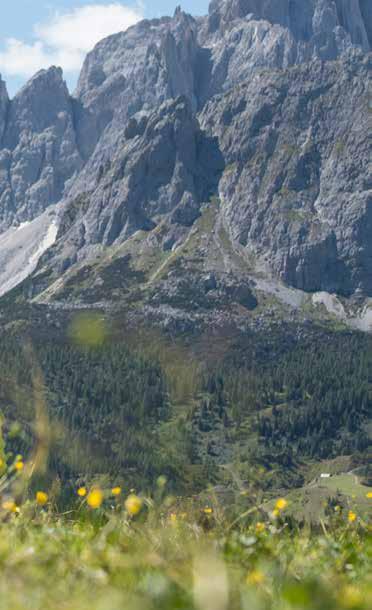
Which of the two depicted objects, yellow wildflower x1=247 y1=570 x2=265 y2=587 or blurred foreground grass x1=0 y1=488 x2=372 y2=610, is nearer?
blurred foreground grass x1=0 y1=488 x2=372 y2=610

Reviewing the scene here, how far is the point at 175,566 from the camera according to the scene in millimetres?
5688

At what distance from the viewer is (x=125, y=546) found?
6609 mm

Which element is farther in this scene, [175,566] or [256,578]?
[175,566]

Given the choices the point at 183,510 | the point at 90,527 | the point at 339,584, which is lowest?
the point at 183,510

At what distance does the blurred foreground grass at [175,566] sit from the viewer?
4.06 meters

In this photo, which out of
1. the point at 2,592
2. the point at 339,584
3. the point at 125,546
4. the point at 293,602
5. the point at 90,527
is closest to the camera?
the point at 293,602

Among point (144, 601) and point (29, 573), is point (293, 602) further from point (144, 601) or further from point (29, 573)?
point (29, 573)

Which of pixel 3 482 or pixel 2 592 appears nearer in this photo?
pixel 2 592

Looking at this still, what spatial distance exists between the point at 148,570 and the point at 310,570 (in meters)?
1.82

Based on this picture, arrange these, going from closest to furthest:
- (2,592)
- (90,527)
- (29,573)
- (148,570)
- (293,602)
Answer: (293,602)
(2,592)
(29,573)
(148,570)
(90,527)

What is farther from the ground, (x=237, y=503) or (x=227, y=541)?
(x=227, y=541)

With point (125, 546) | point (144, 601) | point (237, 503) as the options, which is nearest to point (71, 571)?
point (125, 546)

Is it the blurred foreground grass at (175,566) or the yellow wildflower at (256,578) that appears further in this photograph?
the yellow wildflower at (256,578)

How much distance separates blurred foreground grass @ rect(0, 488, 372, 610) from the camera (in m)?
4.06
